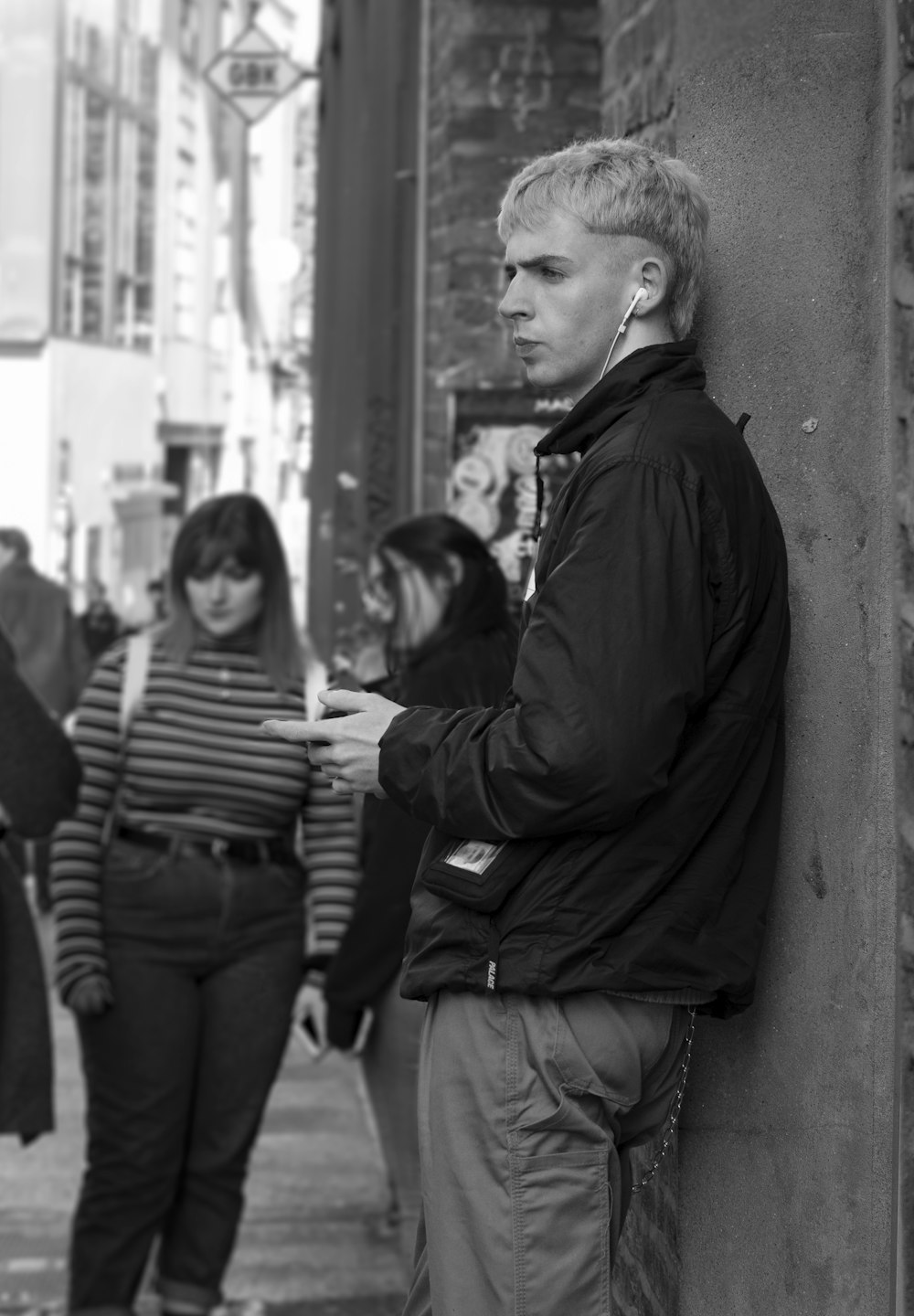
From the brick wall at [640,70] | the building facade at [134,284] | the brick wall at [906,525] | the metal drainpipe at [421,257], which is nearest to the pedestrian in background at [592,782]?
the brick wall at [906,525]

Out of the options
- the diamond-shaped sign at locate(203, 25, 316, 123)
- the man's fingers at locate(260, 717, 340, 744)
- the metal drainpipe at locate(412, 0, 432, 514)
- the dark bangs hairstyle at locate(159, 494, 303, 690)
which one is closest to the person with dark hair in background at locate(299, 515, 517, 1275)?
the dark bangs hairstyle at locate(159, 494, 303, 690)

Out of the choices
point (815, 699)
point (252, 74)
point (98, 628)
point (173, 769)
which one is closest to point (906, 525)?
point (815, 699)

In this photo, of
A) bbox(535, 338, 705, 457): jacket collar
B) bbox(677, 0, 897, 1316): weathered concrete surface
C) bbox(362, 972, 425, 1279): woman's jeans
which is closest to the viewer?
bbox(535, 338, 705, 457): jacket collar

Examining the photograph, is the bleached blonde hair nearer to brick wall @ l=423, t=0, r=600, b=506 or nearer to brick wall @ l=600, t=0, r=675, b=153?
brick wall @ l=600, t=0, r=675, b=153

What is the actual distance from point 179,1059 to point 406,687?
39.3 inches

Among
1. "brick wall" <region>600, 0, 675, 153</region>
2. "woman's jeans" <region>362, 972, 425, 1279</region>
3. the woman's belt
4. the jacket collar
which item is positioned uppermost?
"brick wall" <region>600, 0, 675, 153</region>

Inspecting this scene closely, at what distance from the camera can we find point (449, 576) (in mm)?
4516

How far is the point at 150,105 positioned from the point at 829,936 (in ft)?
109

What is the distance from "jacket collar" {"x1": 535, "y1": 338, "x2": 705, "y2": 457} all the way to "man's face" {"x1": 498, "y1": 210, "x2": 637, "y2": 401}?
0.18 feet

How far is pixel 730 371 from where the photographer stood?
9.63 feet

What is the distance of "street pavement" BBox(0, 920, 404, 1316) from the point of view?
17.0 ft

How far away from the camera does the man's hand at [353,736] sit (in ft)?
8.18

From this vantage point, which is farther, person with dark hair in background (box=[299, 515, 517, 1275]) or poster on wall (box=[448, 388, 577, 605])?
poster on wall (box=[448, 388, 577, 605])

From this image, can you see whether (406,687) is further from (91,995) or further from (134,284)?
(134,284)
